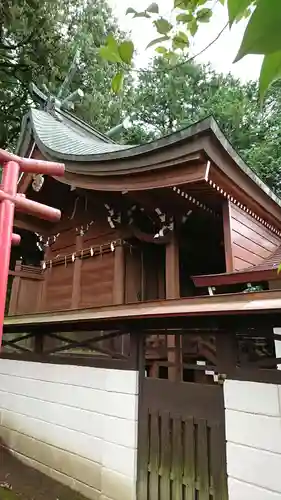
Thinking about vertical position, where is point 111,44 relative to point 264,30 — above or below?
above

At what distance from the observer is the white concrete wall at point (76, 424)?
389 cm

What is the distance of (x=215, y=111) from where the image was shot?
19.3 meters

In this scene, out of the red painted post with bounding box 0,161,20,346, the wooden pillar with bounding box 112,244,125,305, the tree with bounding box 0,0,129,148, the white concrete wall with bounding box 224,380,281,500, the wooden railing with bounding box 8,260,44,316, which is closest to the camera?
the red painted post with bounding box 0,161,20,346

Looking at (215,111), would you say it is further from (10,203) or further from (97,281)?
(10,203)

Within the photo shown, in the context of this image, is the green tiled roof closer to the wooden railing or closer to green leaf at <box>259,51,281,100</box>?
the wooden railing

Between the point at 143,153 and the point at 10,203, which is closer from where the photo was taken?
the point at 10,203

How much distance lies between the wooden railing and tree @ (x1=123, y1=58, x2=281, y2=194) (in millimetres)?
11691

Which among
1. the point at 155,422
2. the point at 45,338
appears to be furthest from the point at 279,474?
the point at 45,338

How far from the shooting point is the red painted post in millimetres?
1972

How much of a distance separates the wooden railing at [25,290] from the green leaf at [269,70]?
6.96 meters

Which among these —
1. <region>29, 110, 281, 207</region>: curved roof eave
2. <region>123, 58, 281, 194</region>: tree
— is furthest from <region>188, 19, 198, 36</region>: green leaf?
<region>123, 58, 281, 194</region>: tree

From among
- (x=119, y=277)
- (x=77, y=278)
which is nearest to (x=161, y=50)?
(x=119, y=277)

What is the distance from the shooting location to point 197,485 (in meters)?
3.25

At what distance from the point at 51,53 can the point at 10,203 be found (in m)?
10.6
